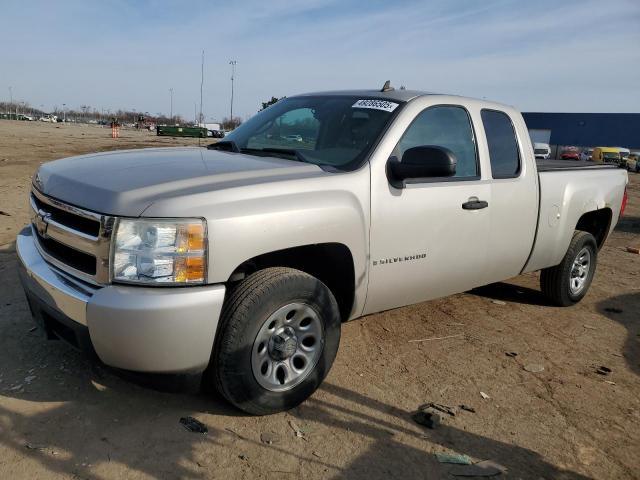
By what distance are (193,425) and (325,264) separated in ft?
3.89

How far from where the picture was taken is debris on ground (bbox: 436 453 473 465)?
2766 millimetres

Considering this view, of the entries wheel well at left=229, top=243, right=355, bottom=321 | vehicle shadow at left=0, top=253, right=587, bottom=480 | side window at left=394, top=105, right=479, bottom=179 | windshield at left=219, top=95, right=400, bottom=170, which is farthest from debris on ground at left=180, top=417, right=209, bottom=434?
side window at left=394, top=105, right=479, bottom=179

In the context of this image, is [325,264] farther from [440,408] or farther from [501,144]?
[501,144]

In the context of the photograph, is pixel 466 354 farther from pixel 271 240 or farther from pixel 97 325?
pixel 97 325

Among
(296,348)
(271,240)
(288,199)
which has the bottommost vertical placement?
(296,348)

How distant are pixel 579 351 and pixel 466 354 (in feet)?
3.25

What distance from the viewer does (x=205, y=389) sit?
10.5 feet

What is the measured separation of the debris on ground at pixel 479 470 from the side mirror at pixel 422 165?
164 centimetres

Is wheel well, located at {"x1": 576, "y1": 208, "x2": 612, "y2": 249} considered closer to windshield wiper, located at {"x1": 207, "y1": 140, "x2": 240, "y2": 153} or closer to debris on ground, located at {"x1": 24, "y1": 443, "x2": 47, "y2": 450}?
windshield wiper, located at {"x1": 207, "y1": 140, "x2": 240, "y2": 153}

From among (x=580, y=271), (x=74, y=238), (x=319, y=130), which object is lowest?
(x=580, y=271)

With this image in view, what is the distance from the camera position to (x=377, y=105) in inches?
148

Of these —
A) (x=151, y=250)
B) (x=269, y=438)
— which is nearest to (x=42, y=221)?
(x=151, y=250)

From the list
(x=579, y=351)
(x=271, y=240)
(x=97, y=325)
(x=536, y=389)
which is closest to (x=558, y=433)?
(x=536, y=389)

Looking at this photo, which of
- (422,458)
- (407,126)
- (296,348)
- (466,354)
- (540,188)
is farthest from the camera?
(540,188)
